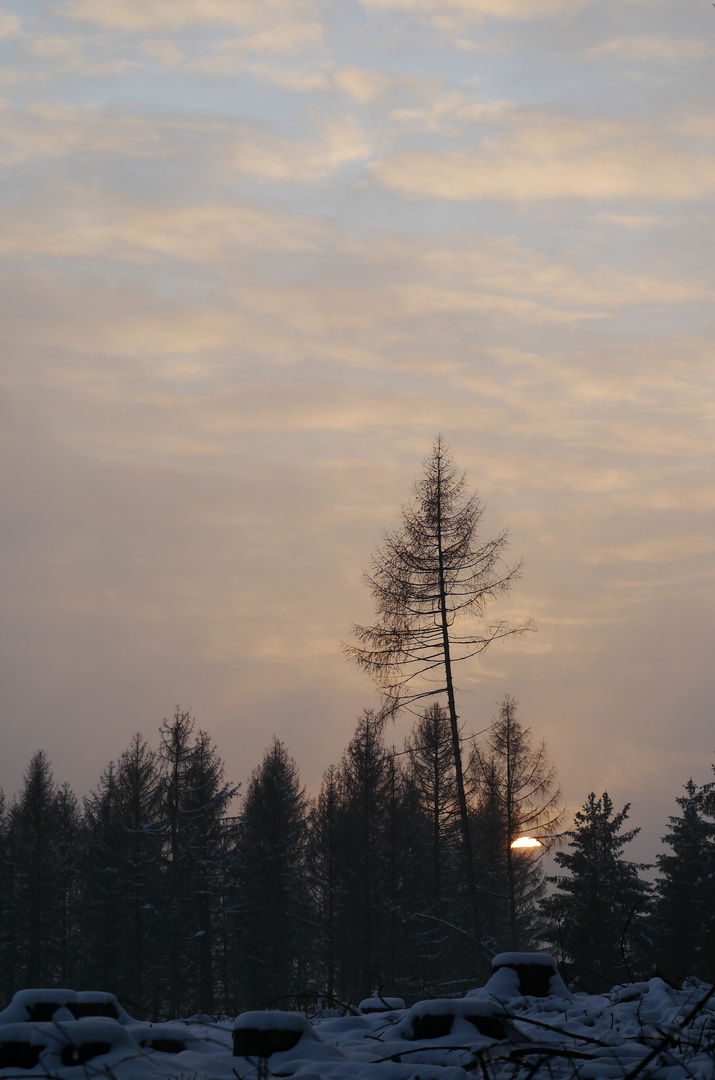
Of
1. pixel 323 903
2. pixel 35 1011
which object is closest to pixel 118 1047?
pixel 35 1011

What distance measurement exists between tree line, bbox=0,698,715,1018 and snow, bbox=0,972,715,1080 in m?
21.0

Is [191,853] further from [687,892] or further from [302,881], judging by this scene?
[687,892]

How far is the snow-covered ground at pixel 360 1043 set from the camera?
4.29 meters

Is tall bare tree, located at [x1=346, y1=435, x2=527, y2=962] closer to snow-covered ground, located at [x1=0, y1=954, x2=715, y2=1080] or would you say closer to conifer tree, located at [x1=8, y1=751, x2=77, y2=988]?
snow-covered ground, located at [x1=0, y1=954, x2=715, y2=1080]

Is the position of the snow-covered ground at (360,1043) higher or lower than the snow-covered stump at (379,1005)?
higher

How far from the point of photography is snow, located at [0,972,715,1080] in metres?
4.29

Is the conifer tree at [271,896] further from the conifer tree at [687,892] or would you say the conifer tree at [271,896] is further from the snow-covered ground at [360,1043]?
the snow-covered ground at [360,1043]

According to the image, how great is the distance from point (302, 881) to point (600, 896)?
982 centimetres

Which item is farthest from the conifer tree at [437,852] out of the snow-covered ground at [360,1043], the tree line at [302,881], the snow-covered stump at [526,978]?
the snow-covered ground at [360,1043]

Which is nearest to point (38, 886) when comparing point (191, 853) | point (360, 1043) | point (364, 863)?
point (191, 853)

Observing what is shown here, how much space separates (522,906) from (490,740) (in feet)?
20.9

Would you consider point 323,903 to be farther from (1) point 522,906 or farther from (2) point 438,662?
(2) point 438,662

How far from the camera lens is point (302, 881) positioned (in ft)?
95.9

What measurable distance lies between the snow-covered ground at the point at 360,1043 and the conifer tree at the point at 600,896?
61.5ft
